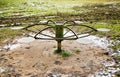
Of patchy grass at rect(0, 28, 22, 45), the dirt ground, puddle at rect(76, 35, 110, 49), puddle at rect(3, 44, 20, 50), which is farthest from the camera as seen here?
patchy grass at rect(0, 28, 22, 45)

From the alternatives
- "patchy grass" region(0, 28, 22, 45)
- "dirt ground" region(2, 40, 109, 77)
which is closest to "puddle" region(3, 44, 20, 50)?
"dirt ground" region(2, 40, 109, 77)

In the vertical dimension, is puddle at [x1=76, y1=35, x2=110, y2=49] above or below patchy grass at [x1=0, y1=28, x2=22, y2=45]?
above

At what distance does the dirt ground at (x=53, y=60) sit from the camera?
6395 mm

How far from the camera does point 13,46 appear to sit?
27.8ft

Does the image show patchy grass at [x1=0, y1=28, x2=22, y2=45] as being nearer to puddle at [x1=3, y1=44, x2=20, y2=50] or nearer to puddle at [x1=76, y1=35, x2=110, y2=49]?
puddle at [x1=3, y1=44, x2=20, y2=50]

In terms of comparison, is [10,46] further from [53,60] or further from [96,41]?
[96,41]

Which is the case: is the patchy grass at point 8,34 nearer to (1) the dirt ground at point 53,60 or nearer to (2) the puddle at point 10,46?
(2) the puddle at point 10,46

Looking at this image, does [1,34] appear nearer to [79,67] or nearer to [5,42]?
[5,42]

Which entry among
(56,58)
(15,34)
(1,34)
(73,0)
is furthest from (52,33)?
(73,0)

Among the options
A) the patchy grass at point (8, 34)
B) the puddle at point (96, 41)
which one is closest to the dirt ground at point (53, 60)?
the puddle at point (96, 41)

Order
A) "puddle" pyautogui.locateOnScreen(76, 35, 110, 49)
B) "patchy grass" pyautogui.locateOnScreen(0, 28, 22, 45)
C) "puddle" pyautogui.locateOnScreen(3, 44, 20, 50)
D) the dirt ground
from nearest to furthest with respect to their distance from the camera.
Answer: the dirt ground
"puddle" pyautogui.locateOnScreen(76, 35, 110, 49)
"puddle" pyautogui.locateOnScreen(3, 44, 20, 50)
"patchy grass" pyautogui.locateOnScreen(0, 28, 22, 45)

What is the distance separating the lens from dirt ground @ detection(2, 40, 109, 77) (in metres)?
6.39

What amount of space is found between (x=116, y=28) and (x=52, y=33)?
286 centimetres

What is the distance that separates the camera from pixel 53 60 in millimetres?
7055
